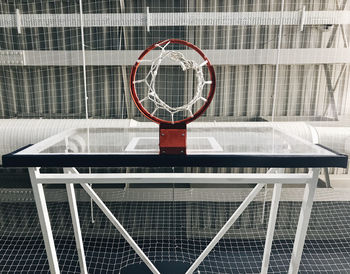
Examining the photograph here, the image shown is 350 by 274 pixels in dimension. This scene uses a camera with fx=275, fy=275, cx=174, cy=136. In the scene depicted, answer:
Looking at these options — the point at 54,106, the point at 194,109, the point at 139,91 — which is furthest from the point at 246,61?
the point at 54,106

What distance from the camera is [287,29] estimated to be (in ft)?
10.8

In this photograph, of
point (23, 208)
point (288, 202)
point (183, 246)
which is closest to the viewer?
point (183, 246)

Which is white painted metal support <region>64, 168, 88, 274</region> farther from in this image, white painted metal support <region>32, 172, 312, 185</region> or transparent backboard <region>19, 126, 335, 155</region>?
white painted metal support <region>32, 172, 312, 185</region>

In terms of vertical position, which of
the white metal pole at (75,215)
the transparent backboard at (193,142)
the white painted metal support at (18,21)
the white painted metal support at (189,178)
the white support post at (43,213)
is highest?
the white painted metal support at (18,21)

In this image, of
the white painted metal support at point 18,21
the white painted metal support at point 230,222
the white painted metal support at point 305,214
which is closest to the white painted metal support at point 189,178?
the white painted metal support at point 305,214

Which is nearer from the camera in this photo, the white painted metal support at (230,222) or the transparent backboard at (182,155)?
the transparent backboard at (182,155)

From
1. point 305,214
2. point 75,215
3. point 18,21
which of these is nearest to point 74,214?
point 75,215

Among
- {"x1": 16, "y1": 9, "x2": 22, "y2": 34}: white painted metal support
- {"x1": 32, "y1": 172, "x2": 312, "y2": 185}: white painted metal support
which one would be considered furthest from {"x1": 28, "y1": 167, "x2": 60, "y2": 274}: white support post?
{"x1": 16, "y1": 9, "x2": 22, "y2": 34}: white painted metal support

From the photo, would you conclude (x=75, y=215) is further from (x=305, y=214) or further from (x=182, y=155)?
(x=305, y=214)

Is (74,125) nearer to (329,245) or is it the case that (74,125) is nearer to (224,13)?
(224,13)

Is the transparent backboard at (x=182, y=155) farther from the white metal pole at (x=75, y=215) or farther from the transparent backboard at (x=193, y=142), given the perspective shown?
the white metal pole at (x=75, y=215)

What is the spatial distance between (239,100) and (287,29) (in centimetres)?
100

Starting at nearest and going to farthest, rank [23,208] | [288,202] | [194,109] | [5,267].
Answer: [5,267] < [23,208] < [288,202] < [194,109]

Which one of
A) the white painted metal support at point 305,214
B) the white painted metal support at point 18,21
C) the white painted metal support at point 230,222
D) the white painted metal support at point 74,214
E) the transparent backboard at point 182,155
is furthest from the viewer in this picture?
the white painted metal support at point 18,21
